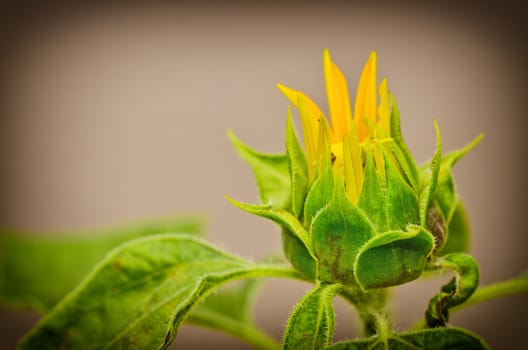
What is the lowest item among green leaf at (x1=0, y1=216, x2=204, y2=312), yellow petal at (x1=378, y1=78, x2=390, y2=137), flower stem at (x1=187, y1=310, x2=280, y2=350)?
flower stem at (x1=187, y1=310, x2=280, y2=350)

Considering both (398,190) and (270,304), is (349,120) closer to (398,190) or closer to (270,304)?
(398,190)

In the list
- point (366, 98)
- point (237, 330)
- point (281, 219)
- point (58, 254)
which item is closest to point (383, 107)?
point (366, 98)

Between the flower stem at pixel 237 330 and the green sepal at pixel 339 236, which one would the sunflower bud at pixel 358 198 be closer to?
the green sepal at pixel 339 236

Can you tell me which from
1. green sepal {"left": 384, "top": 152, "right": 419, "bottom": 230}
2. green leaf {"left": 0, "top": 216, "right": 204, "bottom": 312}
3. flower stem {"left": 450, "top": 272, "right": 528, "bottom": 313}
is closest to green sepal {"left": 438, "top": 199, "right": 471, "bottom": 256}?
flower stem {"left": 450, "top": 272, "right": 528, "bottom": 313}

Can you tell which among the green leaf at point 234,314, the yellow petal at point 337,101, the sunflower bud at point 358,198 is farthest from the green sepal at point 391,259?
the green leaf at point 234,314

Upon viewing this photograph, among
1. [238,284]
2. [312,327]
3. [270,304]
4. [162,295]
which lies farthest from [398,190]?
[270,304]

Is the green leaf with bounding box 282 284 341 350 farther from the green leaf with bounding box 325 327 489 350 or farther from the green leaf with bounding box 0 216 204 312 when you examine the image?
the green leaf with bounding box 0 216 204 312

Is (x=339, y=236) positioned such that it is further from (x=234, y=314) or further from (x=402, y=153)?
(x=234, y=314)
